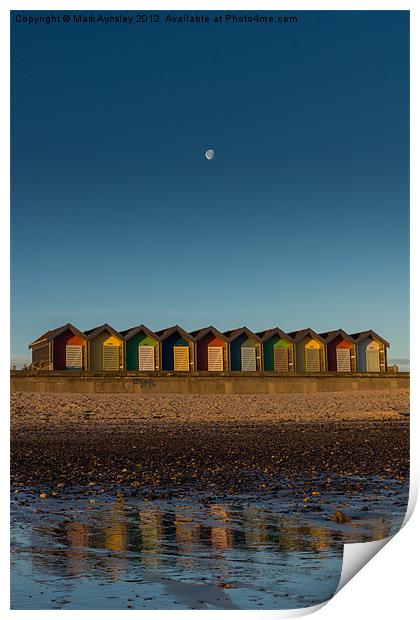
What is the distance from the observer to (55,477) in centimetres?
1289

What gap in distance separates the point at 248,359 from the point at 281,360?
5.19 ft

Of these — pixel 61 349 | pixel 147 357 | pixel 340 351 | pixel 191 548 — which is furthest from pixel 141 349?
pixel 191 548

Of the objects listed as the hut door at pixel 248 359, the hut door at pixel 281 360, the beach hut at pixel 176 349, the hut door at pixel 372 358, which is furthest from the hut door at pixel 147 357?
the hut door at pixel 372 358

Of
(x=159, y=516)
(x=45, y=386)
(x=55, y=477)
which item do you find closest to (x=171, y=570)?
(x=159, y=516)

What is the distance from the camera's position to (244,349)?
128 feet

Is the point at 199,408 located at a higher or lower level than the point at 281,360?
lower

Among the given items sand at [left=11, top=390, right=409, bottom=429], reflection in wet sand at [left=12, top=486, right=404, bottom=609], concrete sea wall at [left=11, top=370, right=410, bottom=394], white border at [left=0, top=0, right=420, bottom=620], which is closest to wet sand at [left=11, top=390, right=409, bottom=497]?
sand at [left=11, top=390, right=409, bottom=429]

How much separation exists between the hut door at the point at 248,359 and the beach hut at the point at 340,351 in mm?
3493

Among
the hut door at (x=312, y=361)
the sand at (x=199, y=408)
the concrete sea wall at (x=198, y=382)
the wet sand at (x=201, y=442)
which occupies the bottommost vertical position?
the wet sand at (x=201, y=442)

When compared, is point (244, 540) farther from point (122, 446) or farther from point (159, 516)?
point (122, 446)

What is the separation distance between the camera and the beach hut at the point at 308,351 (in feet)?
128
